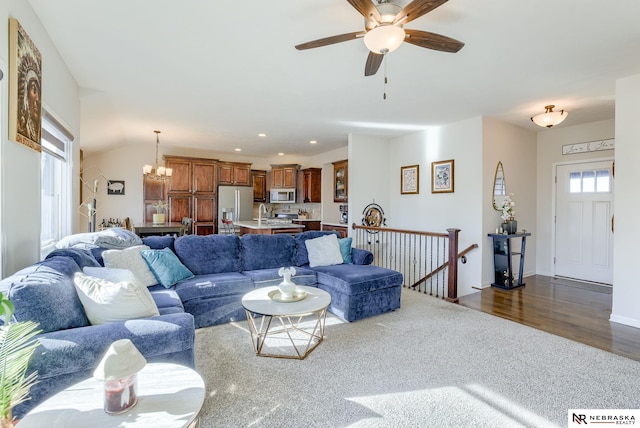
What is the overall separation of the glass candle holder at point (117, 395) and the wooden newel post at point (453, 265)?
3734 millimetres

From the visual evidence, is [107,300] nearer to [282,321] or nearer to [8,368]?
[8,368]

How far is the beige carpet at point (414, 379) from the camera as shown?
5.90 feet

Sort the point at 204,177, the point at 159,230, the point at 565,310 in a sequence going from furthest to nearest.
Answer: the point at 204,177
the point at 159,230
the point at 565,310

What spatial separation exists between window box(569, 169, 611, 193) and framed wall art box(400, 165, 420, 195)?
98.9 inches

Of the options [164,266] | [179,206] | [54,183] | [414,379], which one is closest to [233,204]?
[179,206]

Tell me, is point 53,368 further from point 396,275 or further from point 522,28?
point 522,28

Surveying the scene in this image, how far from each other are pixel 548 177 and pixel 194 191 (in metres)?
7.10

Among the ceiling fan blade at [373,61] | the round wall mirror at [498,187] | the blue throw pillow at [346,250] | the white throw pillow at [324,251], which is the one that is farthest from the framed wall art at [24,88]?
the round wall mirror at [498,187]

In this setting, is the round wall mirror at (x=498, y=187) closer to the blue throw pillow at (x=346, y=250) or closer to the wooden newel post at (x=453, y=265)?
the wooden newel post at (x=453, y=265)

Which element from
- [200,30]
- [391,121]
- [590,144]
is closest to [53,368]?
[200,30]

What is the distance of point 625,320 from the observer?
3254 millimetres

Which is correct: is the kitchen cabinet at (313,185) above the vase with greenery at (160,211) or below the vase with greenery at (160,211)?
above

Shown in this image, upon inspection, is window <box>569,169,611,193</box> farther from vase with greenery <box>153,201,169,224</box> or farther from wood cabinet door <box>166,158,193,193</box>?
vase with greenery <box>153,201,169,224</box>

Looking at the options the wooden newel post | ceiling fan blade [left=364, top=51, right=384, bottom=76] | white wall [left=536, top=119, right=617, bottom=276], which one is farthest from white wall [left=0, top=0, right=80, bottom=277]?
white wall [left=536, top=119, right=617, bottom=276]
